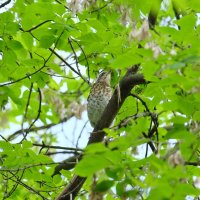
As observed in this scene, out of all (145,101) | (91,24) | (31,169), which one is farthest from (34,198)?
(91,24)

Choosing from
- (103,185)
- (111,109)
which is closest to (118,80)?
(111,109)

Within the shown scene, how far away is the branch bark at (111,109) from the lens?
3352 millimetres

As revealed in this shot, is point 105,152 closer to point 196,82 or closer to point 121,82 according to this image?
point 196,82

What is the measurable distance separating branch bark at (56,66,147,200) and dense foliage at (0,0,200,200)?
67 mm

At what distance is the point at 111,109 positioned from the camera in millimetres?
3533

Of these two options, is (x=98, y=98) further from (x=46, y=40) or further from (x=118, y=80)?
(x=46, y=40)

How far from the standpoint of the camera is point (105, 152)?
1990mm

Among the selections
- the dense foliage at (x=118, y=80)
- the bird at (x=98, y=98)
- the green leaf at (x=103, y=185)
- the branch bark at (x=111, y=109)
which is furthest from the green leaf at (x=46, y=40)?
the green leaf at (x=103, y=185)

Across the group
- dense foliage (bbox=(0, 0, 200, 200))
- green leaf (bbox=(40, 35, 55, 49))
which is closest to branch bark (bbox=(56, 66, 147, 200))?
dense foliage (bbox=(0, 0, 200, 200))

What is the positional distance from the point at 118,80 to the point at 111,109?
0.70 feet

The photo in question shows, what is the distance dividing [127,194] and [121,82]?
1333 mm

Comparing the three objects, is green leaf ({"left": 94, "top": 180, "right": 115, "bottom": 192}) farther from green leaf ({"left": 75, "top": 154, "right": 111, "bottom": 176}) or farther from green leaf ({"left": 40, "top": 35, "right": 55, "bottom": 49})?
green leaf ({"left": 40, "top": 35, "right": 55, "bottom": 49})

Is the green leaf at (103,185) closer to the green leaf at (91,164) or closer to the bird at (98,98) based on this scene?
the green leaf at (91,164)

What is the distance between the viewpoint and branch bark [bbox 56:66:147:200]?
335 cm
